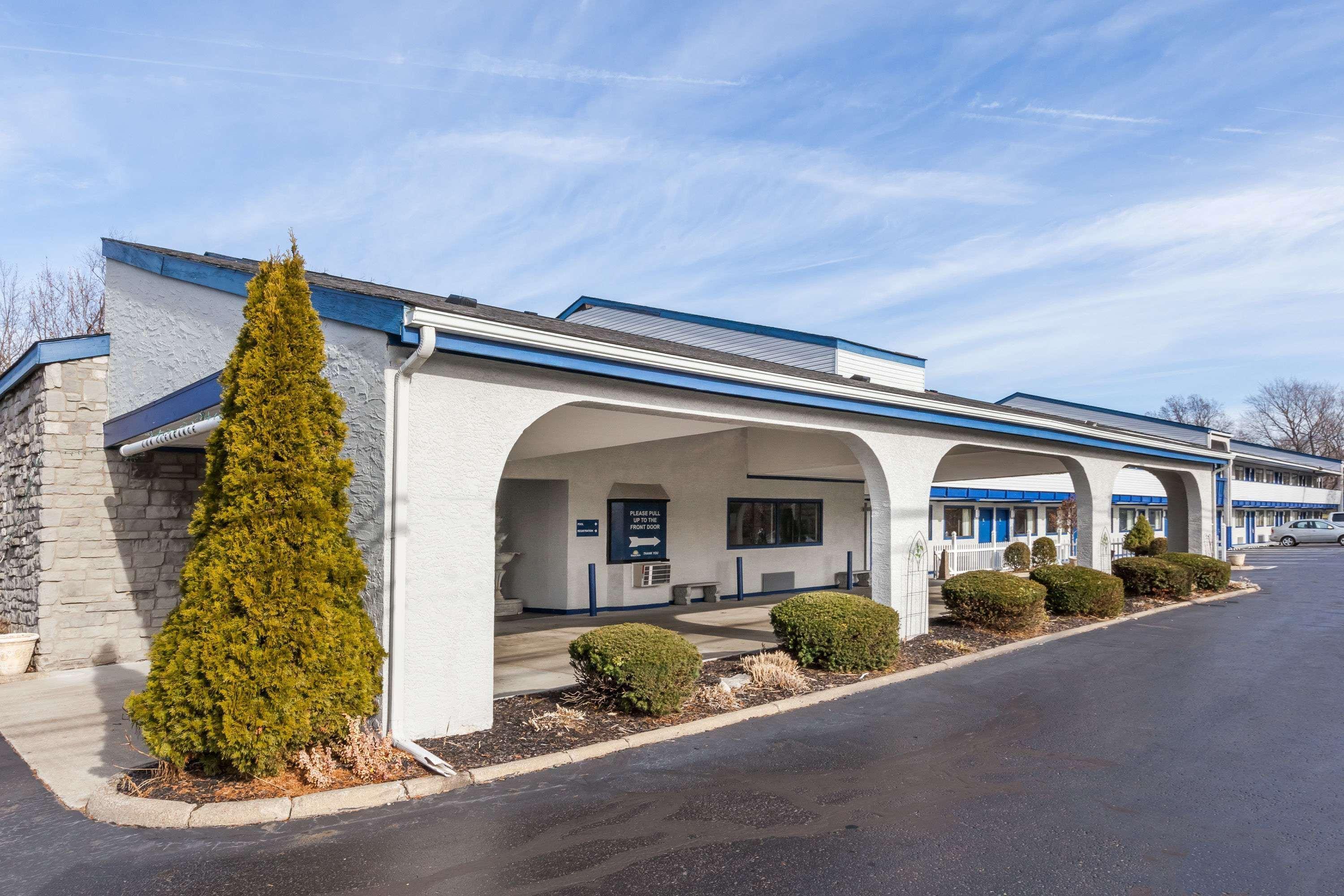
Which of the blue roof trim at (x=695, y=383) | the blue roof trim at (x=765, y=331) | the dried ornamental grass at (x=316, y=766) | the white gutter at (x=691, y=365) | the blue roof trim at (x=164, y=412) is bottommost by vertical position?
the dried ornamental grass at (x=316, y=766)

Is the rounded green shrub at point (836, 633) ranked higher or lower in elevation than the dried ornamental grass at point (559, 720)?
higher

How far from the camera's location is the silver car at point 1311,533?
4694 centimetres

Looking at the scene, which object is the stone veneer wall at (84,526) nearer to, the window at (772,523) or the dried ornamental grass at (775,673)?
the dried ornamental grass at (775,673)

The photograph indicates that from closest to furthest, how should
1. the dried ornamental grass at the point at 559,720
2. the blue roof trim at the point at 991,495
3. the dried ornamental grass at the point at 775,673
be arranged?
the dried ornamental grass at the point at 559,720 < the dried ornamental grass at the point at 775,673 < the blue roof trim at the point at 991,495

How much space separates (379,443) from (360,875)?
3.20 meters

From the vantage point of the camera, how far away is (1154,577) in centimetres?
1766

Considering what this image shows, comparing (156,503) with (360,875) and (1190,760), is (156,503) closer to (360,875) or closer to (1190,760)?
(360,875)

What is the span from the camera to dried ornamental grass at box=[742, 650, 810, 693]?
905cm

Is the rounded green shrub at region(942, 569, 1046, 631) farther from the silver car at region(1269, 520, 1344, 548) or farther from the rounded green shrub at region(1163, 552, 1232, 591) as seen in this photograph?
the silver car at region(1269, 520, 1344, 548)

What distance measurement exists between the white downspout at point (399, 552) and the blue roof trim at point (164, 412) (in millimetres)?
2208

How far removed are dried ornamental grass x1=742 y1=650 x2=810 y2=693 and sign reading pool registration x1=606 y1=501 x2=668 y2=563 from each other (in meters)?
6.35

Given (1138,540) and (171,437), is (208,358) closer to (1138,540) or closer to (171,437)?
(171,437)

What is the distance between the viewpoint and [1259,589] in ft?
69.6

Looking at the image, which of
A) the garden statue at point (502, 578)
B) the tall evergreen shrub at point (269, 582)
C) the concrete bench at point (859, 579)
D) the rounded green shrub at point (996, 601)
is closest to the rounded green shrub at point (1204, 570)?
the concrete bench at point (859, 579)
